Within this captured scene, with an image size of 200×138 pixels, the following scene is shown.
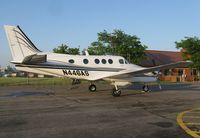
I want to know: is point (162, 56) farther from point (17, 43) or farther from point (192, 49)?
point (17, 43)

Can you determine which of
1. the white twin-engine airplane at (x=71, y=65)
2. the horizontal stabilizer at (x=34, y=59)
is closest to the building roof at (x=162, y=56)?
the white twin-engine airplane at (x=71, y=65)

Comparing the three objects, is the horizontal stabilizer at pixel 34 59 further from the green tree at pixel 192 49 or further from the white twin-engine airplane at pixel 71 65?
the green tree at pixel 192 49

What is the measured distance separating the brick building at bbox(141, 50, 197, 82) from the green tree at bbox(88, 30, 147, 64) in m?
6.12

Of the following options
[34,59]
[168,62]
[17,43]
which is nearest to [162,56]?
[168,62]

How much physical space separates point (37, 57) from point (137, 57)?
25644mm

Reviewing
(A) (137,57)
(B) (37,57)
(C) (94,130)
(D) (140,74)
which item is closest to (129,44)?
(A) (137,57)

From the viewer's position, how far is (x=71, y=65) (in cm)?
1989

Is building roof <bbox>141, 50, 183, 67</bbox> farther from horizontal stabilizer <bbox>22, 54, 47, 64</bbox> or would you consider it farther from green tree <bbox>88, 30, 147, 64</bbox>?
horizontal stabilizer <bbox>22, 54, 47, 64</bbox>

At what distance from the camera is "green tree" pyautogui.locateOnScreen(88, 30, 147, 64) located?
41.1m

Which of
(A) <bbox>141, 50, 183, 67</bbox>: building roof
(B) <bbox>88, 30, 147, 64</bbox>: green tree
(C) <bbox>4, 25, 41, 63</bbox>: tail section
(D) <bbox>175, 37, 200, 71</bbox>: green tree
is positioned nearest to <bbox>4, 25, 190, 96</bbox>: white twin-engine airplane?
(C) <bbox>4, 25, 41, 63</bbox>: tail section

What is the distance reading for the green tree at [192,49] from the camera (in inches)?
1836

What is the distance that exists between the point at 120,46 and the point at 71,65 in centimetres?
2230

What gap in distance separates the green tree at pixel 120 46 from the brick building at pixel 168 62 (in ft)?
20.1

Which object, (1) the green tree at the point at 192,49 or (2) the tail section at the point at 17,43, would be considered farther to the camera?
(1) the green tree at the point at 192,49
